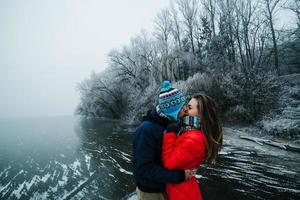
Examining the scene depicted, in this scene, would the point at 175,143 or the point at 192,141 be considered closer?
the point at 192,141

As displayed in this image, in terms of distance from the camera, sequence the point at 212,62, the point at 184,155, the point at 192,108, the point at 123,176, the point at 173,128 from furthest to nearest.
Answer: the point at 212,62
the point at 123,176
the point at 192,108
the point at 173,128
the point at 184,155

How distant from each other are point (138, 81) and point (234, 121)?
17384 mm

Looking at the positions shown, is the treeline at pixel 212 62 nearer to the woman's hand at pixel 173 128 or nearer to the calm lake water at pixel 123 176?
the calm lake water at pixel 123 176

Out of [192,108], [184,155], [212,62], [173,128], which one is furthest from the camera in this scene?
[212,62]

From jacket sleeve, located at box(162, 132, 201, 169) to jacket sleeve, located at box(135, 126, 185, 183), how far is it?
60mm

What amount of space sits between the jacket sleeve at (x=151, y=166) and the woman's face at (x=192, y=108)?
44 centimetres

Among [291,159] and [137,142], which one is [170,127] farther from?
[291,159]

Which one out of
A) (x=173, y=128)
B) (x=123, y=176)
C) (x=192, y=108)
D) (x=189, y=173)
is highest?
(x=192, y=108)

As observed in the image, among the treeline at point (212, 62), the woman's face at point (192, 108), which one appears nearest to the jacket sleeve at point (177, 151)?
the woman's face at point (192, 108)

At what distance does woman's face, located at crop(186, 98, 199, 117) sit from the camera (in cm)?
201

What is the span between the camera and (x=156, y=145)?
1.88 meters

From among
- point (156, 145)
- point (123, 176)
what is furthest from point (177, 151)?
point (123, 176)

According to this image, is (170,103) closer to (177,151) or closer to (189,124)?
(189,124)

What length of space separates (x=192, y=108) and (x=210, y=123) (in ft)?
0.70
